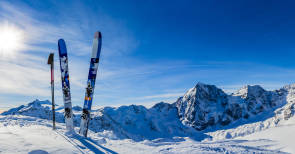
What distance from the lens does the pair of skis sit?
21078mm

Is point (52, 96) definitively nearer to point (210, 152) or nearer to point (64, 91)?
point (64, 91)

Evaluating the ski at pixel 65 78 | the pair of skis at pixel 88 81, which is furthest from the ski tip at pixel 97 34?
the ski at pixel 65 78

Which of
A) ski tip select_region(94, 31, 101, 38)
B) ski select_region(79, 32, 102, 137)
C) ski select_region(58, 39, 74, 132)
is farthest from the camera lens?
ski tip select_region(94, 31, 101, 38)

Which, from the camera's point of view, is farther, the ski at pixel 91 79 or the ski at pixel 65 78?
the ski at pixel 91 79

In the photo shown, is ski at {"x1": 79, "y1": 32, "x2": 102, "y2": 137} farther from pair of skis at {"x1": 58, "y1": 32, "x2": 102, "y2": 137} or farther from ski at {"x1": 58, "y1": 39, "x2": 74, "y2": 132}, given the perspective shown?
ski at {"x1": 58, "y1": 39, "x2": 74, "y2": 132}

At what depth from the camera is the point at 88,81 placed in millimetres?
21766

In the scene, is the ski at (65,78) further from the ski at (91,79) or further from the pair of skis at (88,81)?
the ski at (91,79)

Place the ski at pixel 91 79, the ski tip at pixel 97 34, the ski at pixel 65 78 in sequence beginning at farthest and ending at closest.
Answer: the ski tip at pixel 97 34 < the ski at pixel 91 79 < the ski at pixel 65 78

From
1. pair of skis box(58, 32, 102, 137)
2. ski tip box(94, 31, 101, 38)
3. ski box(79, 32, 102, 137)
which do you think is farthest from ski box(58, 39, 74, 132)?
ski tip box(94, 31, 101, 38)

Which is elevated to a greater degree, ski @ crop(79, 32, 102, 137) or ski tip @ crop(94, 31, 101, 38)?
ski tip @ crop(94, 31, 101, 38)

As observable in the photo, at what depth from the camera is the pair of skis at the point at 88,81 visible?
2108 centimetres

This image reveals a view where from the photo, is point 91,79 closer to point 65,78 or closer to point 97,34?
point 65,78

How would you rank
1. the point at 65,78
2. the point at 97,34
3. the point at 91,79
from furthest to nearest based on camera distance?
the point at 97,34 < the point at 91,79 < the point at 65,78

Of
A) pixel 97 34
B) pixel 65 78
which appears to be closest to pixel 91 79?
pixel 65 78
